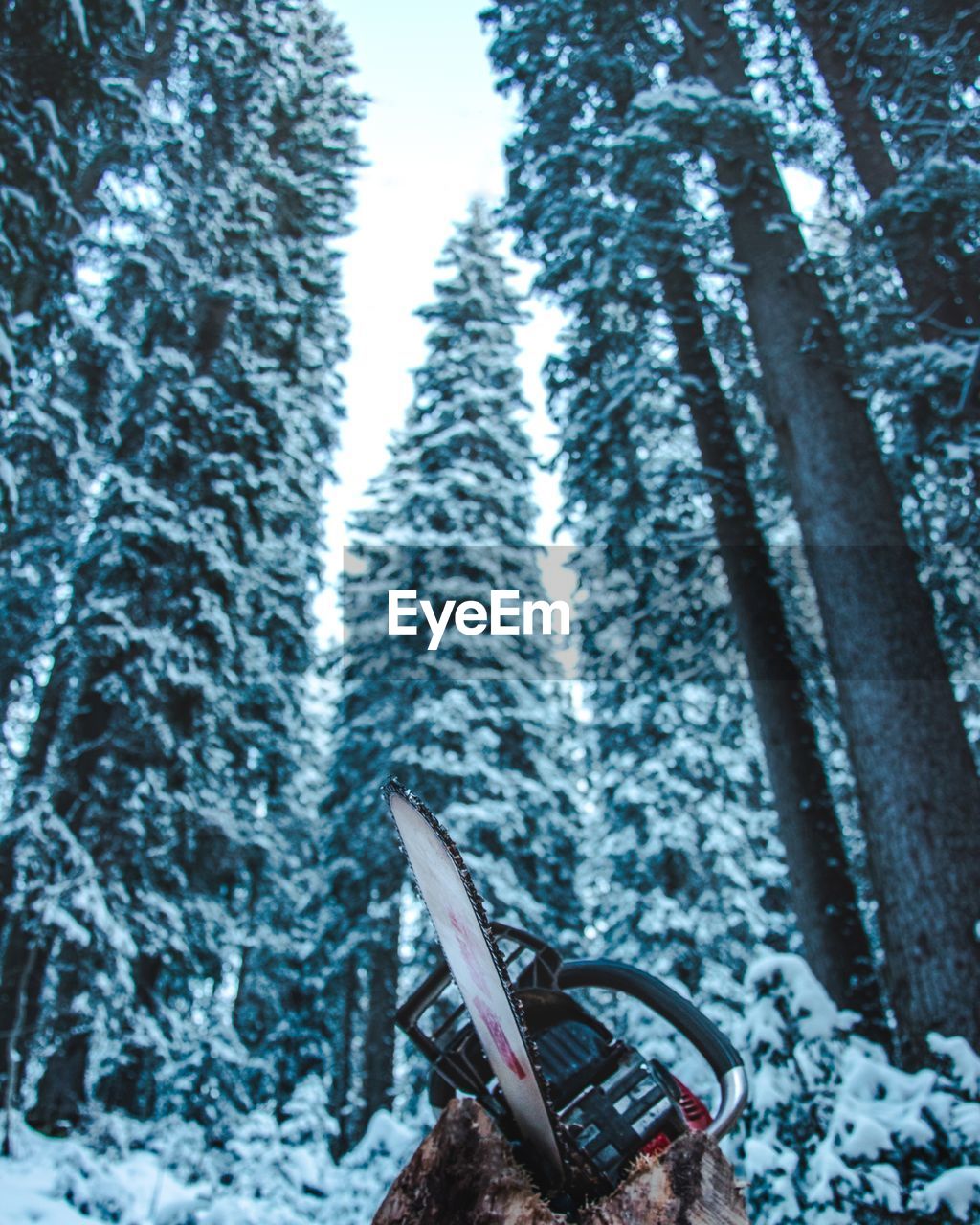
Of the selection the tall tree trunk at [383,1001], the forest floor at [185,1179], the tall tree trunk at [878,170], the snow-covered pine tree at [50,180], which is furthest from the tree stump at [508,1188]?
the tall tree trunk at [383,1001]

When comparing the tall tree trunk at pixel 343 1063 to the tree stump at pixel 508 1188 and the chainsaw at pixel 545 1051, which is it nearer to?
the chainsaw at pixel 545 1051

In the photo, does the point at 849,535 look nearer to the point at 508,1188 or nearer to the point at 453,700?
the point at 508,1188

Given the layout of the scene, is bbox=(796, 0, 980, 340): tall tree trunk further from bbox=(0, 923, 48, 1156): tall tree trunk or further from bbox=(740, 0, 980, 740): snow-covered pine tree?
bbox=(0, 923, 48, 1156): tall tree trunk

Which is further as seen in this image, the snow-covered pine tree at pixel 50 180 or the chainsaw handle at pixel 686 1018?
the snow-covered pine tree at pixel 50 180

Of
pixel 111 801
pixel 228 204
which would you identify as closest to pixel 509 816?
pixel 111 801

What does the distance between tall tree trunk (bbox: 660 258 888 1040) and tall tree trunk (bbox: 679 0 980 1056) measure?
1.01 meters

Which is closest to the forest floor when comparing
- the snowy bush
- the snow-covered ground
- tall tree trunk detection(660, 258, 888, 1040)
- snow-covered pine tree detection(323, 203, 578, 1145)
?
the snow-covered ground

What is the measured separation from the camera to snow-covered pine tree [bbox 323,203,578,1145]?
11.5m

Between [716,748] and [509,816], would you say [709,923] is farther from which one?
[509,816]

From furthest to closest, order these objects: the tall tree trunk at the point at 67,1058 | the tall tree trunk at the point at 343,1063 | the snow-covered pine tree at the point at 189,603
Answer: the tall tree trunk at the point at 343,1063 < the snow-covered pine tree at the point at 189,603 < the tall tree trunk at the point at 67,1058

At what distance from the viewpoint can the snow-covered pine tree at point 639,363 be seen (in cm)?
662

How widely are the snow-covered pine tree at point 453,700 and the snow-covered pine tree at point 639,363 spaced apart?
12.3ft

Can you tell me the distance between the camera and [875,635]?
4.96 meters
